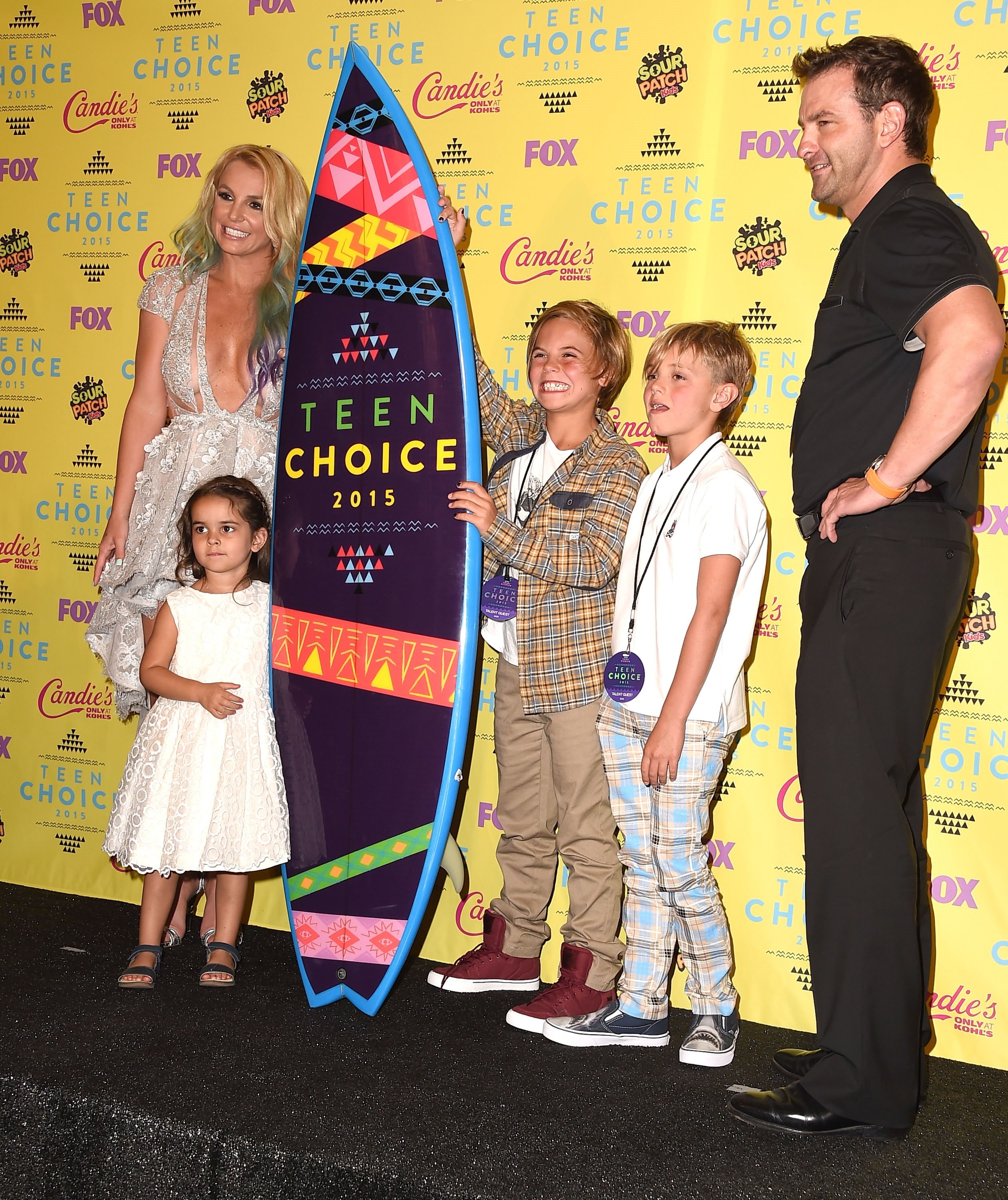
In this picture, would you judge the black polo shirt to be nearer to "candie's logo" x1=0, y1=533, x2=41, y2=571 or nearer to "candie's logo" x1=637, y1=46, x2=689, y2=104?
"candie's logo" x1=637, y1=46, x2=689, y2=104

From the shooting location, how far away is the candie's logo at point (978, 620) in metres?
2.06

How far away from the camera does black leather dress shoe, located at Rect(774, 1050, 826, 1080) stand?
184cm

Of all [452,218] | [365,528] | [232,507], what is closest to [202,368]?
[232,507]

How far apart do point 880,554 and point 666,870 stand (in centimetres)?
68

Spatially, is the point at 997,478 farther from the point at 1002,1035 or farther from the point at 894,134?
the point at 1002,1035

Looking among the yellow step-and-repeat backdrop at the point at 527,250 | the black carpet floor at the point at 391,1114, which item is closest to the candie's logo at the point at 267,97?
the yellow step-and-repeat backdrop at the point at 527,250

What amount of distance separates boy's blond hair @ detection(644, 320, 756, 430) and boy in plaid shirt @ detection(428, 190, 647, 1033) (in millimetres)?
180

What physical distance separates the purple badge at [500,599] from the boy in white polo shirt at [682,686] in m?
0.24

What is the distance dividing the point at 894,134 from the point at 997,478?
73 centimetres

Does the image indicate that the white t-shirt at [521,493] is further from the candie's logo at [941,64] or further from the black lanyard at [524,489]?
the candie's logo at [941,64]

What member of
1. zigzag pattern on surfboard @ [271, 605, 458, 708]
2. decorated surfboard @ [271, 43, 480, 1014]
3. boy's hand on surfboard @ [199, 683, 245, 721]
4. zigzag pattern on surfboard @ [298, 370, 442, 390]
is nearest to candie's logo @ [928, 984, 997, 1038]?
decorated surfboard @ [271, 43, 480, 1014]

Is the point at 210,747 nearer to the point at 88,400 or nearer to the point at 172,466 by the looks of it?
the point at 172,466

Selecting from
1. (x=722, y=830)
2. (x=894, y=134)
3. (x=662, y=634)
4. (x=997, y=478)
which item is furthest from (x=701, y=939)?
(x=894, y=134)

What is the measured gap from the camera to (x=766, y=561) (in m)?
2.21
